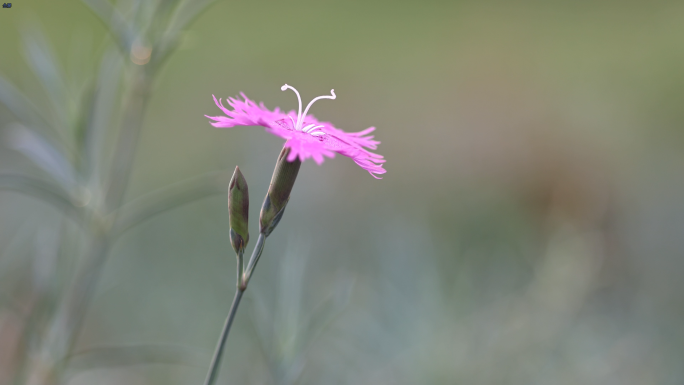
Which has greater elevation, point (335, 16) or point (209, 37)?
point (335, 16)

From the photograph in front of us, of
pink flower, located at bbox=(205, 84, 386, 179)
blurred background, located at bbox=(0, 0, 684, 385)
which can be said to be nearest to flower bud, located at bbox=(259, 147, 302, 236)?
pink flower, located at bbox=(205, 84, 386, 179)

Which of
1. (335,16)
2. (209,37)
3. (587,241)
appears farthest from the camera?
(335,16)

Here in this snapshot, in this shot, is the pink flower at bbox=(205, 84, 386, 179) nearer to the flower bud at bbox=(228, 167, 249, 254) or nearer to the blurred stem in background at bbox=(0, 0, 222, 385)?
the flower bud at bbox=(228, 167, 249, 254)

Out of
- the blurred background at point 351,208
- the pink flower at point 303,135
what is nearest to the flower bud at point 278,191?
the pink flower at point 303,135

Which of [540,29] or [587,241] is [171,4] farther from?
[540,29]

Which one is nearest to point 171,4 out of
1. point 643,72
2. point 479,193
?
point 479,193
